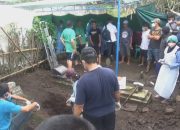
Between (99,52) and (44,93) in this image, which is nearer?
(44,93)

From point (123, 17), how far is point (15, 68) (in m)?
4.67

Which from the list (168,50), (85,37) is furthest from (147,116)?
(85,37)

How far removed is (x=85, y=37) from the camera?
13758mm

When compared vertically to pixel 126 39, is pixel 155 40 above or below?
above

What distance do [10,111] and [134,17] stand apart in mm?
8947

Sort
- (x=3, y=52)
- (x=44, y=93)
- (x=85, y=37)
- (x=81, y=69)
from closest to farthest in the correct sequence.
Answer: (x=44, y=93) → (x=3, y=52) → (x=81, y=69) → (x=85, y=37)

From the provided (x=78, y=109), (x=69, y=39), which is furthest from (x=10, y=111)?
(x=69, y=39)

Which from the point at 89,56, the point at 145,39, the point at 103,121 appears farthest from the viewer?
the point at 145,39

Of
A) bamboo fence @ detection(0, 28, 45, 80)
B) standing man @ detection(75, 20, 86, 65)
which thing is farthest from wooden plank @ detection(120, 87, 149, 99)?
standing man @ detection(75, 20, 86, 65)

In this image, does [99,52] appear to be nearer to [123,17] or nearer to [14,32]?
[123,17]

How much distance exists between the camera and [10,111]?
16.3ft

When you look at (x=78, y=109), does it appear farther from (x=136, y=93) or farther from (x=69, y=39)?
(x=69, y=39)

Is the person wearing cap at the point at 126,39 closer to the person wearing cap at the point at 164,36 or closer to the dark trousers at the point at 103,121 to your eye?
the person wearing cap at the point at 164,36

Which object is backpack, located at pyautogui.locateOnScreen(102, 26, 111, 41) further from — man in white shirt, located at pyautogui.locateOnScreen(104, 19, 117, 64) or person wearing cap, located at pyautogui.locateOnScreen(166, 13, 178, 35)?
person wearing cap, located at pyautogui.locateOnScreen(166, 13, 178, 35)
